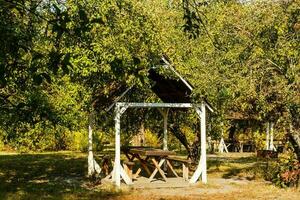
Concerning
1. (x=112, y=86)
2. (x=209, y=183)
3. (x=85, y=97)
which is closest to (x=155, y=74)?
(x=112, y=86)

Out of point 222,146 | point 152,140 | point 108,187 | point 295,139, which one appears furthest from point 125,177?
point 222,146

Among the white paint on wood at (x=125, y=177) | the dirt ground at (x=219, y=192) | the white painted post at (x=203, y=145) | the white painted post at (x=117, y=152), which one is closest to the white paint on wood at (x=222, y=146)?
the white painted post at (x=203, y=145)

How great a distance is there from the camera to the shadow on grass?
14.2 m

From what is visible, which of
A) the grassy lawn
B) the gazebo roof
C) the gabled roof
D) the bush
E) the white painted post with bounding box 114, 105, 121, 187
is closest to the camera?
the grassy lawn

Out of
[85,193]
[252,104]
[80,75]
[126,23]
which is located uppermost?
[126,23]

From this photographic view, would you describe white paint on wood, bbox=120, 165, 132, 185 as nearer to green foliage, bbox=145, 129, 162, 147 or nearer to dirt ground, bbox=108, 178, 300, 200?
dirt ground, bbox=108, 178, 300, 200

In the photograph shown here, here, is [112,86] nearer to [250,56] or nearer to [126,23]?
[126,23]

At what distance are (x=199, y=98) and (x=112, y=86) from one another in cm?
313

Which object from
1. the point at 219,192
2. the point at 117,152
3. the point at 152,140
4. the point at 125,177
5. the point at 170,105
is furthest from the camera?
the point at 152,140

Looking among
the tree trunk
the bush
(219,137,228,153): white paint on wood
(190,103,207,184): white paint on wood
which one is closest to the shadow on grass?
(190,103,207,184): white paint on wood

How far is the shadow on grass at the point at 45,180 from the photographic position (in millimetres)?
14164

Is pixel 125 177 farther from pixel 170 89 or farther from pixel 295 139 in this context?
pixel 295 139

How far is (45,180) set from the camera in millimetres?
17562

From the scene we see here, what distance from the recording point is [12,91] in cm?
1484
